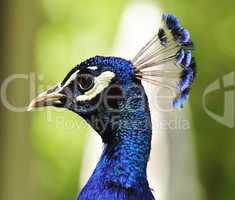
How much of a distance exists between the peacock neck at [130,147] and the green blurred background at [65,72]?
0.11m

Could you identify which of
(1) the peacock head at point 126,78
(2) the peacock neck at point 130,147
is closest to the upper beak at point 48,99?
(1) the peacock head at point 126,78

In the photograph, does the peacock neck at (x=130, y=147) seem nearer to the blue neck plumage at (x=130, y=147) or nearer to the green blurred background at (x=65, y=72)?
the blue neck plumage at (x=130, y=147)

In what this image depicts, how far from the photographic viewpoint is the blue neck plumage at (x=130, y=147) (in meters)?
1.14

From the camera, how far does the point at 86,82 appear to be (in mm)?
1152

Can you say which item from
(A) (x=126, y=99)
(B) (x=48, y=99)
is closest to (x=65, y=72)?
(B) (x=48, y=99)

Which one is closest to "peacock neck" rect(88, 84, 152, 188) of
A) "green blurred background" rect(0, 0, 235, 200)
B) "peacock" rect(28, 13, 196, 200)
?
"peacock" rect(28, 13, 196, 200)

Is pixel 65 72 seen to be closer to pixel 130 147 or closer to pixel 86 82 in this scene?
pixel 86 82

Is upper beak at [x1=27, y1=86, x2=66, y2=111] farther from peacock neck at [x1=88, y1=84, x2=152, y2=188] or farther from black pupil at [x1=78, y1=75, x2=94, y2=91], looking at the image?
peacock neck at [x1=88, y1=84, x2=152, y2=188]

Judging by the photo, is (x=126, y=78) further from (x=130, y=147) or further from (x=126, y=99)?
(x=130, y=147)

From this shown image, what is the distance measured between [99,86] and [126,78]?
67 millimetres

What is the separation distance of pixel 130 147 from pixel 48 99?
24cm

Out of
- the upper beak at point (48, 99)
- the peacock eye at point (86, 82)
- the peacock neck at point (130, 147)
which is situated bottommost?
the peacock neck at point (130, 147)

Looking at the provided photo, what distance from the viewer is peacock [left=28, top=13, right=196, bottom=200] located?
1141 mm

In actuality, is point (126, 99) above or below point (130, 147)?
above
